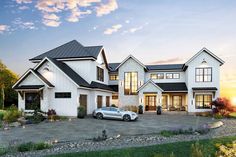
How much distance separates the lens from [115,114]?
26.9 m

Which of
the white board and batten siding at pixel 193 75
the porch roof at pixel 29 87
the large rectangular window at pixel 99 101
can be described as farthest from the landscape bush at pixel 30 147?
the white board and batten siding at pixel 193 75

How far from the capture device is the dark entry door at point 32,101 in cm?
2838

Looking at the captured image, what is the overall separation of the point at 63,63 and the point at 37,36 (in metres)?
8.33

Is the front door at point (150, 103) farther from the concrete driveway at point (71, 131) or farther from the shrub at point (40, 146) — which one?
the shrub at point (40, 146)

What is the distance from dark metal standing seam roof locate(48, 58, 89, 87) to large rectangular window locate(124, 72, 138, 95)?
8.74 m

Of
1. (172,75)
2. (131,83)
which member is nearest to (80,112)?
(131,83)

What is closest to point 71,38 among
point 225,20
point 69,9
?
point 69,9

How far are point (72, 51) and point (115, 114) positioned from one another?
10.7m

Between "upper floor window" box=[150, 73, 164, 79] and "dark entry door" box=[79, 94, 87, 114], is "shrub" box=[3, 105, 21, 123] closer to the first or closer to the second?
"dark entry door" box=[79, 94, 87, 114]

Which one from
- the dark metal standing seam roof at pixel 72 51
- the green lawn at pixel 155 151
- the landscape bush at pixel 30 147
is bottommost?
the landscape bush at pixel 30 147

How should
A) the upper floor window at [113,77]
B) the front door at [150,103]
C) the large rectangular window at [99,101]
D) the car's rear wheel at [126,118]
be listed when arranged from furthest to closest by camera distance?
the upper floor window at [113,77] → the front door at [150,103] → the large rectangular window at [99,101] → the car's rear wheel at [126,118]

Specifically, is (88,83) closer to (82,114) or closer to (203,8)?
(82,114)

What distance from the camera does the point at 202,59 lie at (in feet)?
113

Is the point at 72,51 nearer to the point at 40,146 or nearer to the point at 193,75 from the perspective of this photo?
the point at 193,75
